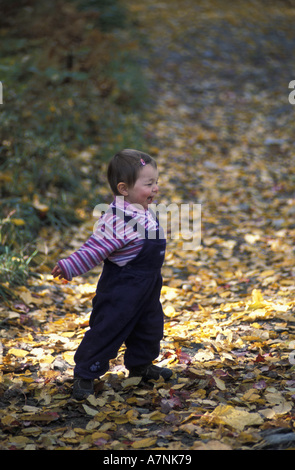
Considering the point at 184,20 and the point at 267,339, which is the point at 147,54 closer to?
the point at 184,20

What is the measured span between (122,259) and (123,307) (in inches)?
9.7

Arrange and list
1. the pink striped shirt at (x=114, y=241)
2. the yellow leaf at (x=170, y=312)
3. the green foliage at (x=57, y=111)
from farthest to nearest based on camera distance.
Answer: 1. the green foliage at (x=57, y=111)
2. the yellow leaf at (x=170, y=312)
3. the pink striped shirt at (x=114, y=241)

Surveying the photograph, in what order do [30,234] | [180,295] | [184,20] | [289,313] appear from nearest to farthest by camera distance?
[289,313]
[180,295]
[30,234]
[184,20]

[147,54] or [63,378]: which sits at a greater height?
[147,54]

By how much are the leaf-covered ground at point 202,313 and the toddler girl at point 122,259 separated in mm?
322

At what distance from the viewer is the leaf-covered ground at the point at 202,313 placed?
8.18ft

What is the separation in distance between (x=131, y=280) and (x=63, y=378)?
81 centimetres

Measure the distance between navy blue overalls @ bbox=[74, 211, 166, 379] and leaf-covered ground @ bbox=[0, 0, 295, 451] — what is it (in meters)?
0.25

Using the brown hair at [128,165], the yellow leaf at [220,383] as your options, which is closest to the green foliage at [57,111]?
the brown hair at [128,165]

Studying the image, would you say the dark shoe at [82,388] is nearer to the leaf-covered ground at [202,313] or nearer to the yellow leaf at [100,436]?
the leaf-covered ground at [202,313]

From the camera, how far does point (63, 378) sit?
304cm
